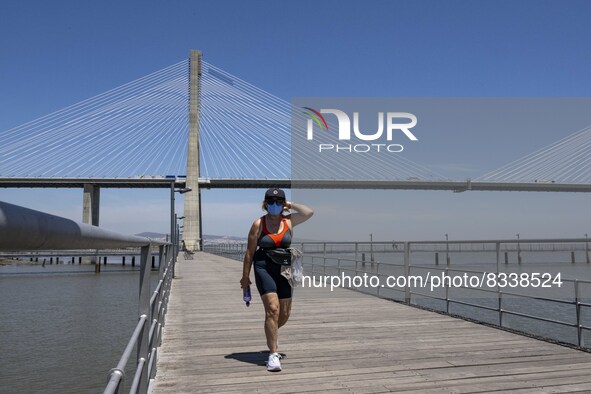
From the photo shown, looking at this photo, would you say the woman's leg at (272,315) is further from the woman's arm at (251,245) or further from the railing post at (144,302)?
the railing post at (144,302)

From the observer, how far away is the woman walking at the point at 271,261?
4.70 meters

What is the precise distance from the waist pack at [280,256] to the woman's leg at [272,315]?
28cm

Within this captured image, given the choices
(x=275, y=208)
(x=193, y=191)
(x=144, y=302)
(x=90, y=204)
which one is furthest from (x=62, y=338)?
(x=90, y=204)

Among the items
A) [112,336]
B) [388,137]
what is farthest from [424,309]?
[388,137]

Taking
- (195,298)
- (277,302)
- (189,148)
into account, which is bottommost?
(195,298)

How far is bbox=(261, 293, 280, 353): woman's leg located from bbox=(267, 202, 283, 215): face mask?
70 cm

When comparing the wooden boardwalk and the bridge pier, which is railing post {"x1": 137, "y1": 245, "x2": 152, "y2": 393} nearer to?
the wooden boardwalk

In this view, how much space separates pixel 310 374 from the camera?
4.65 m

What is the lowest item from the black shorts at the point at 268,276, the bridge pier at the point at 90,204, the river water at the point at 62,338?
the river water at the point at 62,338

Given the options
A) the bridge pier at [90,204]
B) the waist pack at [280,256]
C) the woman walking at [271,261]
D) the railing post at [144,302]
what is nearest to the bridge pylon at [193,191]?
the bridge pier at [90,204]

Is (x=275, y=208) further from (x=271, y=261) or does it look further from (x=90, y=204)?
(x=90, y=204)

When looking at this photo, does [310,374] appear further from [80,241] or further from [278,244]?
[80,241]

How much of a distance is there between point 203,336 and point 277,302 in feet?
7.22

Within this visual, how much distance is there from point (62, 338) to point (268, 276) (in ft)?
49.0
